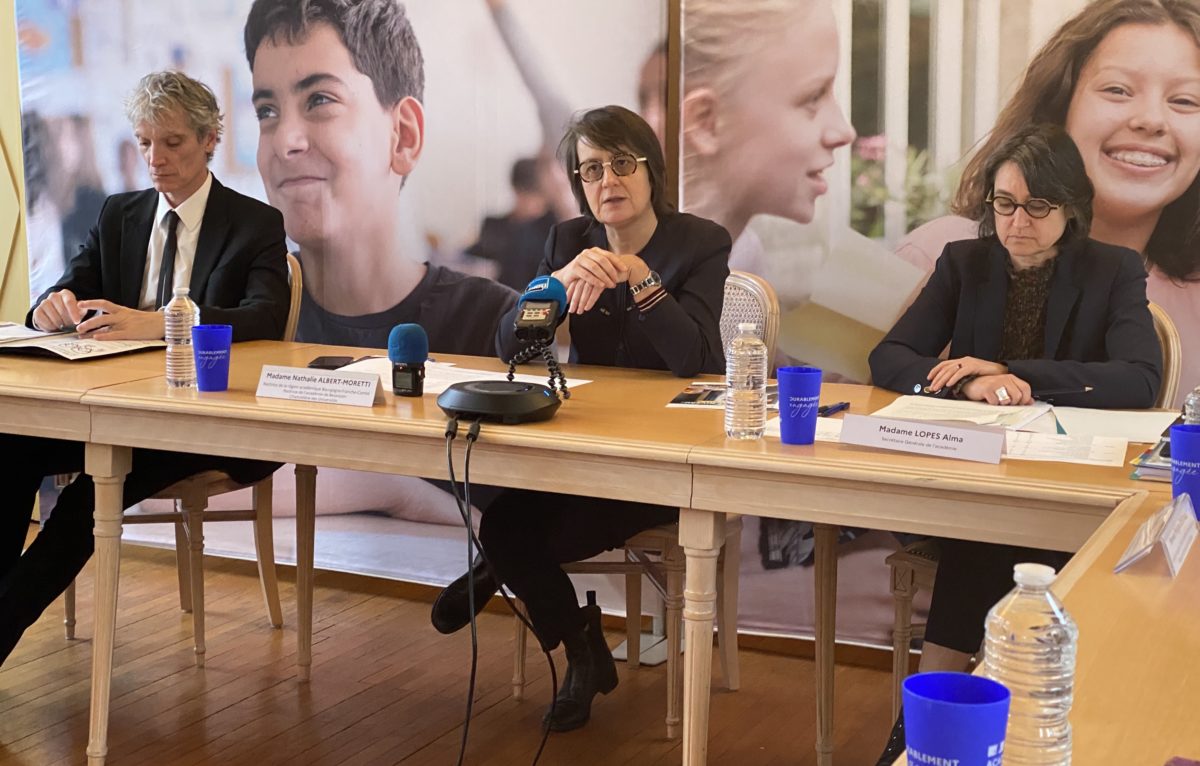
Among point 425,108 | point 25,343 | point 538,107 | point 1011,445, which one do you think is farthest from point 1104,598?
point 425,108

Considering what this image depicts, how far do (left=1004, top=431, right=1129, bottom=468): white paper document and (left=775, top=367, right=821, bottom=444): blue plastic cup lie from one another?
10.8 inches

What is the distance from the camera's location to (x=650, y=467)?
6.10 feet

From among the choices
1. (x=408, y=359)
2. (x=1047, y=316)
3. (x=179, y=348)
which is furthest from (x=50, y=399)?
(x=1047, y=316)

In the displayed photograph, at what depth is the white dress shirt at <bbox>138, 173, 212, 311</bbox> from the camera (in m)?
3.04

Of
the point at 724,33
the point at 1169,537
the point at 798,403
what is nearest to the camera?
the point at 1169,537

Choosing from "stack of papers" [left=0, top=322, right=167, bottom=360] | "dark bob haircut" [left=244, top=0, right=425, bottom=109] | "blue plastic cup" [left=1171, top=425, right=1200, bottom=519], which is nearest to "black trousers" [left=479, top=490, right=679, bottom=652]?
"stack of papers" [left=0, top=322, right=167, bottom=360]

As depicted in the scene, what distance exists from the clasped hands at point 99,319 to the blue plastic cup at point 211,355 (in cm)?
57

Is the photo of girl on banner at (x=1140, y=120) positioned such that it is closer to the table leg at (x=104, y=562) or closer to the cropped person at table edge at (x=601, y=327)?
the cropped person at table edge at (x=601, y=327)

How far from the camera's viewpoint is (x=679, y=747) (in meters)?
2.64

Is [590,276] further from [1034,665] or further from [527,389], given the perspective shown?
[1034,665]

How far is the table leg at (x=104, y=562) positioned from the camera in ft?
7.49

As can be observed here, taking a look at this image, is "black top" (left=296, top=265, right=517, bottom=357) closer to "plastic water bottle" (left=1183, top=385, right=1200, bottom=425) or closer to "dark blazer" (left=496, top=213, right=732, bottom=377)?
"dark blazer" (left=496, top=213, right=732, bottom=377)

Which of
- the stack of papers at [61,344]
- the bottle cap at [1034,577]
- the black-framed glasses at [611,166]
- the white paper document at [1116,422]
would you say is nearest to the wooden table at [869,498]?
the white paper document at [1116,422]

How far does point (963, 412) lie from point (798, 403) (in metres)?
0.38
